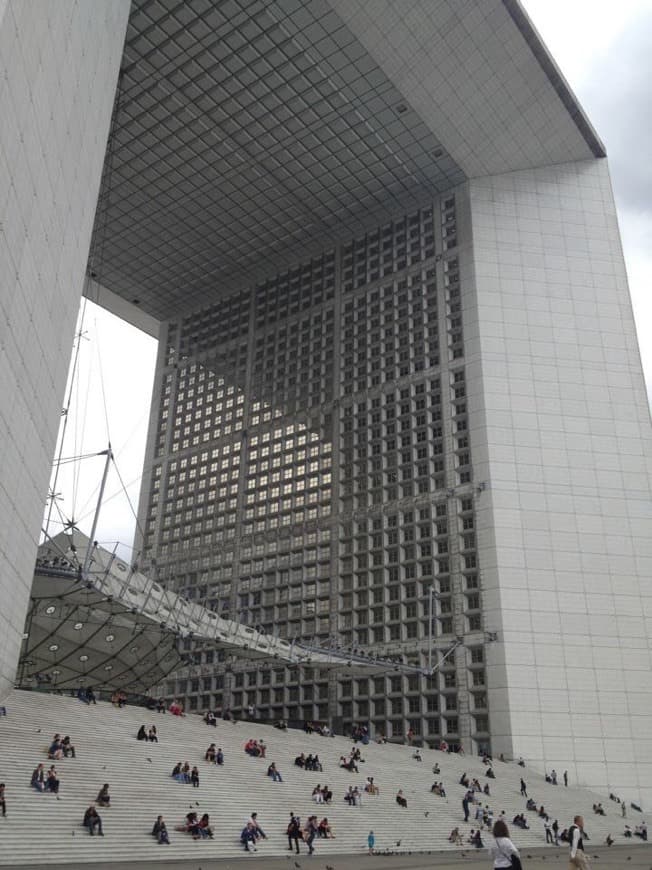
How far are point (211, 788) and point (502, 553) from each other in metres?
29.7

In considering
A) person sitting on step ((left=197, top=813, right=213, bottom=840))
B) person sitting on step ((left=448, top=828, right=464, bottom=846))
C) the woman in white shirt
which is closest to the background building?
person sitting on step ((left=448, top=828, right=464, bottom=846))

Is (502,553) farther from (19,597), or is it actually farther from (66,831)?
(66,831)

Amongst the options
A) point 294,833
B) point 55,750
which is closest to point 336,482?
point 55,750

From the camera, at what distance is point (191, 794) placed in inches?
981

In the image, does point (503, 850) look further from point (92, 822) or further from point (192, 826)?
point (192, 826)

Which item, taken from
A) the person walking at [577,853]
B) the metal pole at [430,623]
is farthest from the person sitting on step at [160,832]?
the metal pole at [430,623]

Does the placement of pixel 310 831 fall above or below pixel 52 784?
below

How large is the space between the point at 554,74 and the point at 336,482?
31883 mm

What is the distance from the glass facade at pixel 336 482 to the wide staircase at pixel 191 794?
14680 millimetres

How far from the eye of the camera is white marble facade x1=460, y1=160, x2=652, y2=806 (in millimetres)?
48469

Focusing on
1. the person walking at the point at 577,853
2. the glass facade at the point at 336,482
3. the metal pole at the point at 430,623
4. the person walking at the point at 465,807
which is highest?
the glass facade at the point at 336,482

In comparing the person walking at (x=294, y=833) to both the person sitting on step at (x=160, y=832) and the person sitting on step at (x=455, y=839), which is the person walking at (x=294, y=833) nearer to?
the person sitting on step at (x=160, y=832)

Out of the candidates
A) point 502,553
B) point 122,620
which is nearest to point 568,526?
point 502,553

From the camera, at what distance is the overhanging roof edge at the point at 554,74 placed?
52344 millimetres
